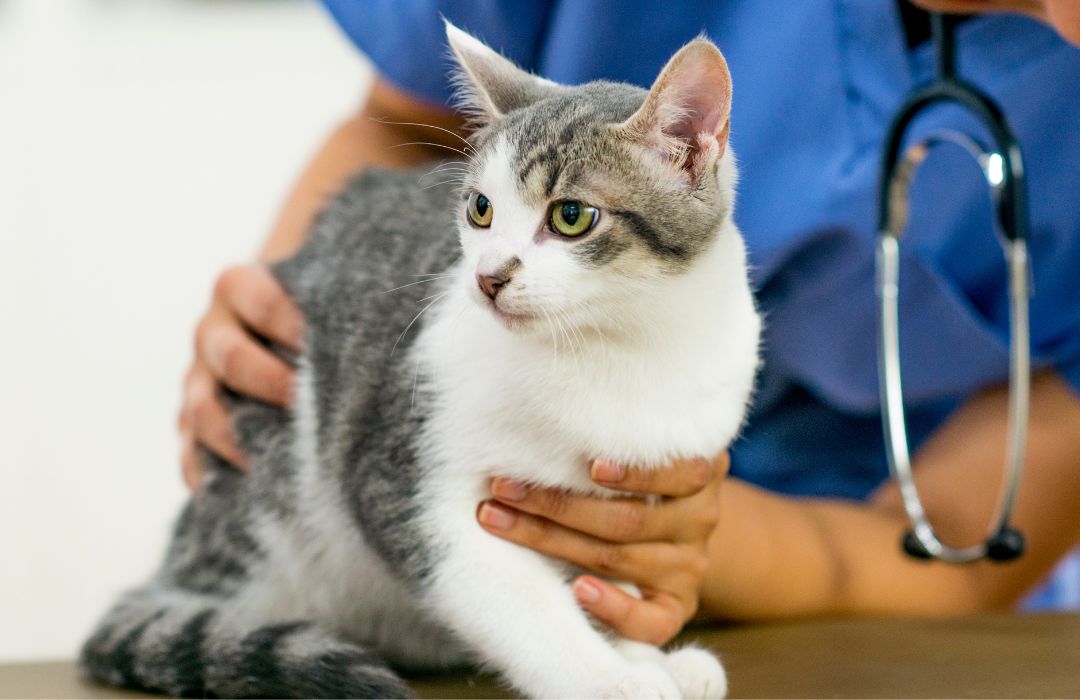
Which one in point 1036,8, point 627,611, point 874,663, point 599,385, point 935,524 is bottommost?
point 935,524

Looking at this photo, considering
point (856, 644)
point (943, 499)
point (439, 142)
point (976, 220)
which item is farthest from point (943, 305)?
point (439, 142)

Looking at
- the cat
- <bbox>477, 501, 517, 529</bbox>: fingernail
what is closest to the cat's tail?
the cat

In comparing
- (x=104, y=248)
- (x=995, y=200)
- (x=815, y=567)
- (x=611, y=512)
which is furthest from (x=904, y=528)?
(x=104, y=248)

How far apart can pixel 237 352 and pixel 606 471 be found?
0.45 m

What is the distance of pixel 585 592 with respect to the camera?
34.2 inches

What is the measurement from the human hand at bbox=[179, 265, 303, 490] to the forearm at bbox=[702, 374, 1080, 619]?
54 centimetres

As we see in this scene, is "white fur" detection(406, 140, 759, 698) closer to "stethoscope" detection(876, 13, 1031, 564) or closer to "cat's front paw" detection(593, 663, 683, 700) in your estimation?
"cat's front paw" detection(593, 663, 683, 700)

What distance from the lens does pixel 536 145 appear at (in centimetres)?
72

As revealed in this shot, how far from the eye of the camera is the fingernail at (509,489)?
0.84 m

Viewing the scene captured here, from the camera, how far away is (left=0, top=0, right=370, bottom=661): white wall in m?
1.60

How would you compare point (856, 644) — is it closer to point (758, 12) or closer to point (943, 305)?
point (943, 305)

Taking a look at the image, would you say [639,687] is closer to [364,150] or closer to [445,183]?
[445,183]

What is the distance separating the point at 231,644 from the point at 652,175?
0.53 meters

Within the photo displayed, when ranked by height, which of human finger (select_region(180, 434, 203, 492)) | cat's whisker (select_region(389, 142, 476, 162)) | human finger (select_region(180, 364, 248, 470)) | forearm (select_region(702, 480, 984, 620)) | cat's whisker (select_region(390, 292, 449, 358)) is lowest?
forearm (select_region(702, 480, 984, 620))
